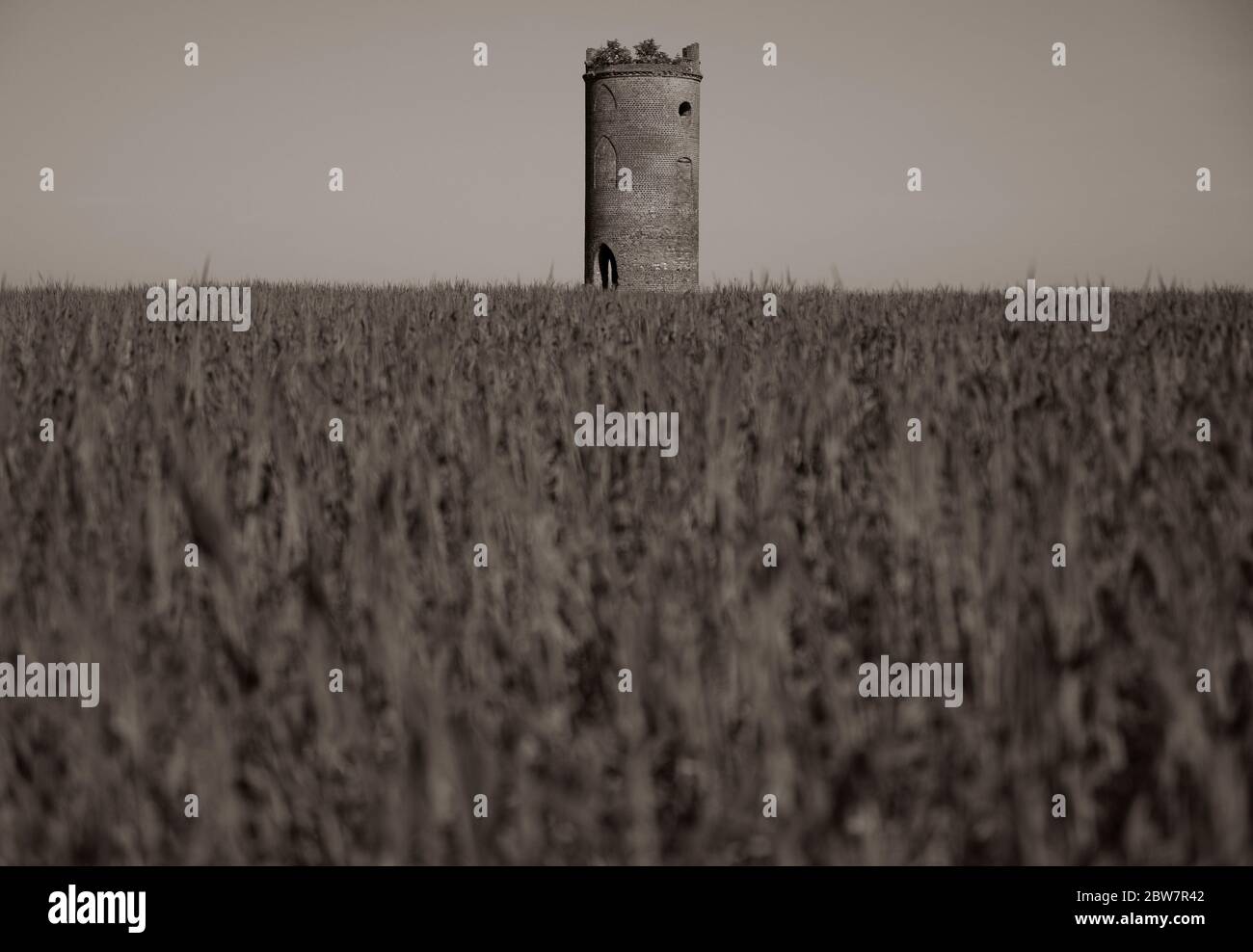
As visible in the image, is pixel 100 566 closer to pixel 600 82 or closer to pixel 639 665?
pixel 639 665

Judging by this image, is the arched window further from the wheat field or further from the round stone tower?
the wheat field

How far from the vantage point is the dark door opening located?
72.0 feet

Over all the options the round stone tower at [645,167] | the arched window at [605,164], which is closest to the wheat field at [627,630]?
the round stone tower at [645,167]

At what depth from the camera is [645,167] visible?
21.6 metres

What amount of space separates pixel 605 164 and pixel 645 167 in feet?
2.97

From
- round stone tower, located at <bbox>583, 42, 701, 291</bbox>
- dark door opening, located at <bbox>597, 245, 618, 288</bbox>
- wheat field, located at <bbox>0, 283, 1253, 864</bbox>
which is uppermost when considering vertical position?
round stone tower, located at <bbox>583, 42, 701, 291</bbox>

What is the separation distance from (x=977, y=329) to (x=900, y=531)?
3.59 meters

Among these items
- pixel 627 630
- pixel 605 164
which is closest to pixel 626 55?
pixel 605 164

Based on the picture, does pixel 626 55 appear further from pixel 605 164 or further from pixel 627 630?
pixel 627 630

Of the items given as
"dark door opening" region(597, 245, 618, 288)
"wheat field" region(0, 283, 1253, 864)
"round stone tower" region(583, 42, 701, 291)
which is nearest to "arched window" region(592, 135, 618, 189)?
"round stone tower" region(583, 42, 701, 291)

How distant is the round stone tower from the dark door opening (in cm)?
2

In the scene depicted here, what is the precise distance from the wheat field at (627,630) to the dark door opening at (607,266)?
1941 cm

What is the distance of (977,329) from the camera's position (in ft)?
16.6

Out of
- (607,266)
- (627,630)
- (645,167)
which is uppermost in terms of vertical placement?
(645,167)
